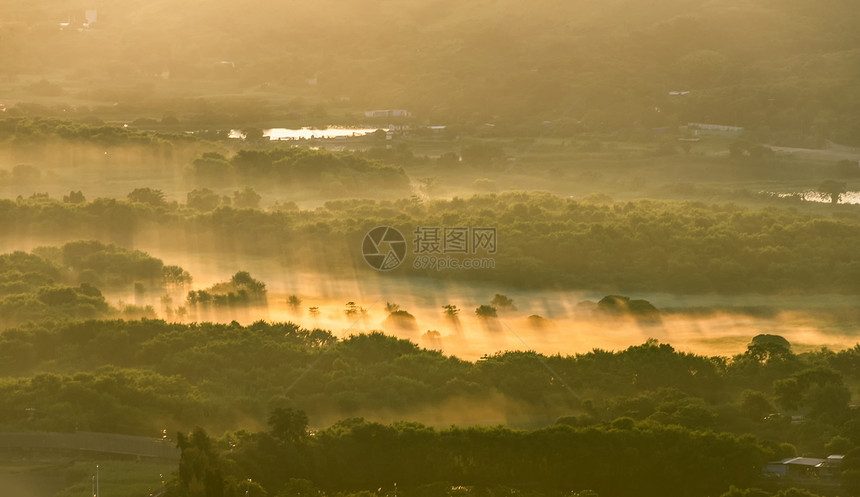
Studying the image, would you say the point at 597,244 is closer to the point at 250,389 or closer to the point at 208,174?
the point at 250,389

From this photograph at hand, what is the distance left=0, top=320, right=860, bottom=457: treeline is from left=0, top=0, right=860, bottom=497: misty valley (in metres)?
0.09

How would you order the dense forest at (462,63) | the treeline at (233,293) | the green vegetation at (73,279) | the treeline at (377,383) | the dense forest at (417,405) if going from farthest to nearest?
the dense forest at (462,63) → the treeline at (233,293) → the green vegetation at (73,279) → the treeline at (377,383) → the dense forest at (417,405)

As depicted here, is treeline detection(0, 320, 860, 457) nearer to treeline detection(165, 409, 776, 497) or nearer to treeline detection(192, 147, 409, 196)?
treeline detection(165, 409, 776, 497)

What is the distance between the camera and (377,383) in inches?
1180

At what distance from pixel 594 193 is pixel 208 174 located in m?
19.8

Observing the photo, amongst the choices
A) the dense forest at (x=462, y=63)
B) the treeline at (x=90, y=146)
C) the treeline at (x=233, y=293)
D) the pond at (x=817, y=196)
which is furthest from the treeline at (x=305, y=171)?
the treeline at (x=233, y=293)

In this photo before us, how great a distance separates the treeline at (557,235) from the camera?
43719mm

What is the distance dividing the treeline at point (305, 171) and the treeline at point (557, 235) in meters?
6.15

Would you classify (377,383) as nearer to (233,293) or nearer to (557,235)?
(233,293)

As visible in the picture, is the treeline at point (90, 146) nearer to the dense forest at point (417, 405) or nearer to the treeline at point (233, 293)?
the treeline at point (233, 293)

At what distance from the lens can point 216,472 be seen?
23.3 m

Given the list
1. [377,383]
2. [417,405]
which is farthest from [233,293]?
[417,405]

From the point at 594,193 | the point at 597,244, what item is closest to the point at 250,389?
the point at 597,244

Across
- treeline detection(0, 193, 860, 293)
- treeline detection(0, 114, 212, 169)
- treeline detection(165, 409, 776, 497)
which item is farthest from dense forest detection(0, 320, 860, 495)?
treeline detection(0, 114, 212, 169)
